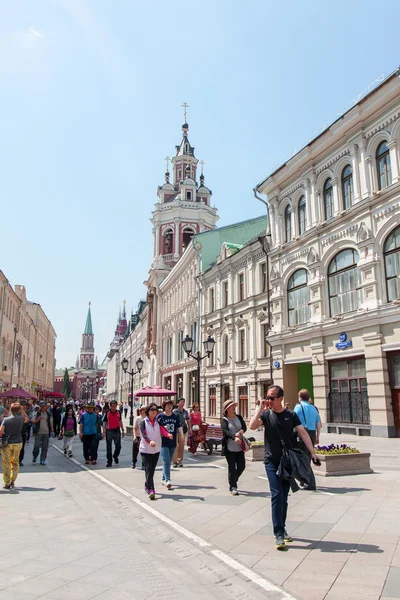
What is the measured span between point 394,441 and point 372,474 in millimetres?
7505

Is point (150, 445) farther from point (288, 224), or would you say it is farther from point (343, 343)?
point (288, 224)

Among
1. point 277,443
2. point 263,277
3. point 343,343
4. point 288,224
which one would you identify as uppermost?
point 288,224

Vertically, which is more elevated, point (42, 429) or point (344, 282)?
point (344, 282)

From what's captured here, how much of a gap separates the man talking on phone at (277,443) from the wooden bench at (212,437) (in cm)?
989

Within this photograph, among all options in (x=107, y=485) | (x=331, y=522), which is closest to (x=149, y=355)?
(x=107, y=485)

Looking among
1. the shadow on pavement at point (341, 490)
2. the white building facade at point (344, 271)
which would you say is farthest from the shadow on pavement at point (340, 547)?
the white building facade at point (344, 271)

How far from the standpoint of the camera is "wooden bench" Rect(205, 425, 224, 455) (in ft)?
51.2

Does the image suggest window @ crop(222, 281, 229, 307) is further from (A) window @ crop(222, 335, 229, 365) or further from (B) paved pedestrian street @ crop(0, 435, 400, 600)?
(B) paved pedestrian street @ crop(0, 435, 400, 600)

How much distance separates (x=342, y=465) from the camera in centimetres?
1037

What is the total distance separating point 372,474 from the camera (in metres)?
10.5

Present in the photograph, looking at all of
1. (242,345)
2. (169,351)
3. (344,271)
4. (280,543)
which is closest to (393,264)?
(344,271)

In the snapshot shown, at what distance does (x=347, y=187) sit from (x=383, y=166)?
7.31ft

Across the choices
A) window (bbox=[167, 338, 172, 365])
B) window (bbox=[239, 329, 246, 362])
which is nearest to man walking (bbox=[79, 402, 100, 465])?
window (bbox=[239, 329, 246, 362])

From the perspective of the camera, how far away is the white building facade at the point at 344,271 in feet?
61.7
